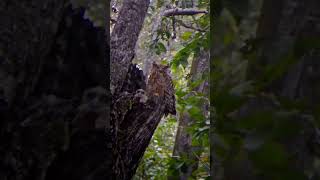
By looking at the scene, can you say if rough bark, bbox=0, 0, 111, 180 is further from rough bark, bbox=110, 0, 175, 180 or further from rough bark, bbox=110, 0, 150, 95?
rough bark, bbox=110, 0, 150, 95

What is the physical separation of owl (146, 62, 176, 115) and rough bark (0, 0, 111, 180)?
1263 mm

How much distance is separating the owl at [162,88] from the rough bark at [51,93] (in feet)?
4.14

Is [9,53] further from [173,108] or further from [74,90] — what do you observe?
[173,108]

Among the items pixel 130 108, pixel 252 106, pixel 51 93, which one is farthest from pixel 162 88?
pixel 252 106

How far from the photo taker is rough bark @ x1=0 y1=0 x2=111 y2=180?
0.58 meters

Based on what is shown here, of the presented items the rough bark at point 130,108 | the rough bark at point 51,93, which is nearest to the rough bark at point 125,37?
the rough bark at point 130,108

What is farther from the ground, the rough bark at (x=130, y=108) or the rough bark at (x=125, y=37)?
the rough bark at (x=125, y=37)

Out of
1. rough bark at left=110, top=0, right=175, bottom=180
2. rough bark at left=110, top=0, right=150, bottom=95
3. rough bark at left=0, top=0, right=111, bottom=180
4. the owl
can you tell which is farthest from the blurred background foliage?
the owl

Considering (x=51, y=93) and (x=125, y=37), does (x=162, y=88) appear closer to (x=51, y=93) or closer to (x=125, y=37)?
(x=125, y=37)

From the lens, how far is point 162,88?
195cm

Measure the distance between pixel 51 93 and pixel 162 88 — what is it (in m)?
1.36

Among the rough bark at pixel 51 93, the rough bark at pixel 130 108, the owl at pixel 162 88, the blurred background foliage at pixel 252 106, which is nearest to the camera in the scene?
the blurred background foliage at pixel 252 106

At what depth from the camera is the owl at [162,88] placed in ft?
6.30

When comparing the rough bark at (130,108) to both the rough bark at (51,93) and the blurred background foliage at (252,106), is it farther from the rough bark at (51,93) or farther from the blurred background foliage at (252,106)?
the blurred background foliage at (252,106)
